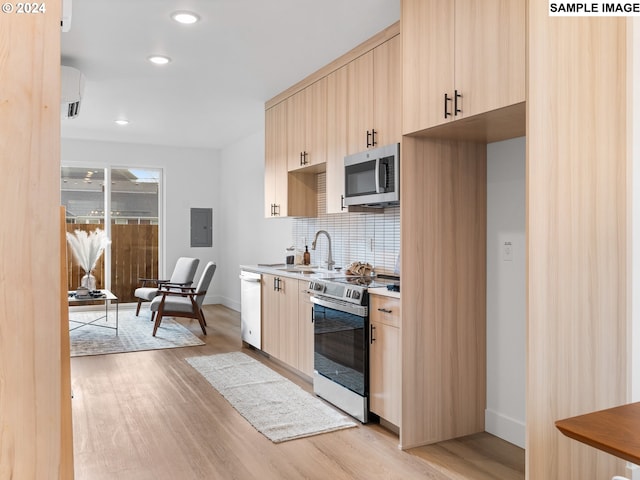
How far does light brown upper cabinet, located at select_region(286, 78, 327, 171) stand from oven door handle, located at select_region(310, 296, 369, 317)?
3.88 ft

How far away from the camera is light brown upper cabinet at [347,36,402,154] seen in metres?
3.34

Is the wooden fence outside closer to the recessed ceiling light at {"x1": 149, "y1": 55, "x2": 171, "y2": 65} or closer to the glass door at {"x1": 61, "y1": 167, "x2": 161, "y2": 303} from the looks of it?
the glass door at {"x1": 61, "y1": 167, "x2": 161, "y2": 303}

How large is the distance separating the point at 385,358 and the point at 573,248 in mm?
1455

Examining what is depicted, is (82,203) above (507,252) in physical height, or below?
above

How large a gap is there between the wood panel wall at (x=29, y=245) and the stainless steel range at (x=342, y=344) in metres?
2.48

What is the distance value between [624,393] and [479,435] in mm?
1348

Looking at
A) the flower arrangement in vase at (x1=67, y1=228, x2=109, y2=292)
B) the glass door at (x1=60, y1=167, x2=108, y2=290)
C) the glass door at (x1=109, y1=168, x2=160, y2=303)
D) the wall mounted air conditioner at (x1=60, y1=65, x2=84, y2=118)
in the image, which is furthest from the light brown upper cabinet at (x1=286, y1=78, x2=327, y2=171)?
the glass door at (x1=60, y1=167, x2=108, y2=290)

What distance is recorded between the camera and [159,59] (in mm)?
4043

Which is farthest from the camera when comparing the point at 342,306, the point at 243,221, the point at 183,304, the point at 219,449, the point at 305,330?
the point at 243,221

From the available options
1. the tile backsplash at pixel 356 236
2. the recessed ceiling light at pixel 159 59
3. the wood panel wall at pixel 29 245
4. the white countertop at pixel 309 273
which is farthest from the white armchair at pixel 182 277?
the wood panel wall at pixel 29 245

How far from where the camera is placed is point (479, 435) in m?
3.18

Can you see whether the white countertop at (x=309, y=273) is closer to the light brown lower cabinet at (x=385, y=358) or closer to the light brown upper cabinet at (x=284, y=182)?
the light brown lower cabinet at (x=385, y=358)

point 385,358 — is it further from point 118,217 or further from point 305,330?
point 118,217

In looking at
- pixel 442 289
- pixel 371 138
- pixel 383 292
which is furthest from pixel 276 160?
pixel 442 289
